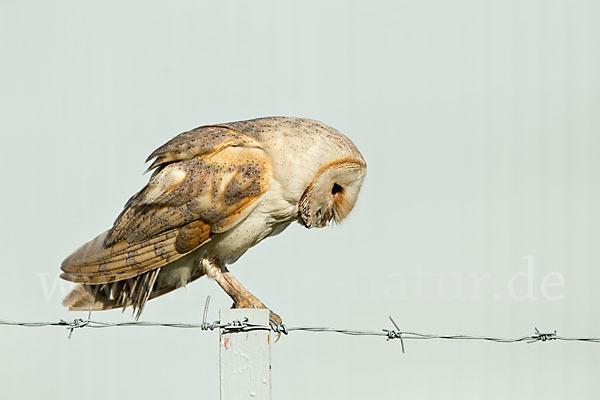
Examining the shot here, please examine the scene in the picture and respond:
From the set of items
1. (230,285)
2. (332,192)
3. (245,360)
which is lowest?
(245,360)

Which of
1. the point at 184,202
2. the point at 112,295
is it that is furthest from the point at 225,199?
the point at 112,295

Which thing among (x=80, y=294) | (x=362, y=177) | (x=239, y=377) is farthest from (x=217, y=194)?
(x=239, y=377)

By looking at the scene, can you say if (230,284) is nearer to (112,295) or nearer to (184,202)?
(184,202)

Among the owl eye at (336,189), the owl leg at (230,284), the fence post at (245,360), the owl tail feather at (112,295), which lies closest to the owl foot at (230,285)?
the owl leg at (230,284)

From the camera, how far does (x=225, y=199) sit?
4.55 metres

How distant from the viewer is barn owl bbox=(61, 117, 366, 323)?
15.0ft

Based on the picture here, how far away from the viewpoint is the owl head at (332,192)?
181 inches

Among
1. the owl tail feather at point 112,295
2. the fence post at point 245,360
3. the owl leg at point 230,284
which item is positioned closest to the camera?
the fence post at point 245,360

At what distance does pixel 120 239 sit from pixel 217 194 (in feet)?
2.39

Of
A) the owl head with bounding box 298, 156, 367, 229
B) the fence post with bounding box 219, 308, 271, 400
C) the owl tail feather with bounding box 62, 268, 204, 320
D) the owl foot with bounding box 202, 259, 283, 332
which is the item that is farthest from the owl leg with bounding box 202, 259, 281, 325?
the fence post with bounding box 219, 308, 271, 400

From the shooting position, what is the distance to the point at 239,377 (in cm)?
311

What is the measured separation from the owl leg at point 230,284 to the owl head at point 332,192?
53 centimetres

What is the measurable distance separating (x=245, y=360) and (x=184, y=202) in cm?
169

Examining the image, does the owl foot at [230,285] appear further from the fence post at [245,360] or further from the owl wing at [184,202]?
the fence post at [245,360]
